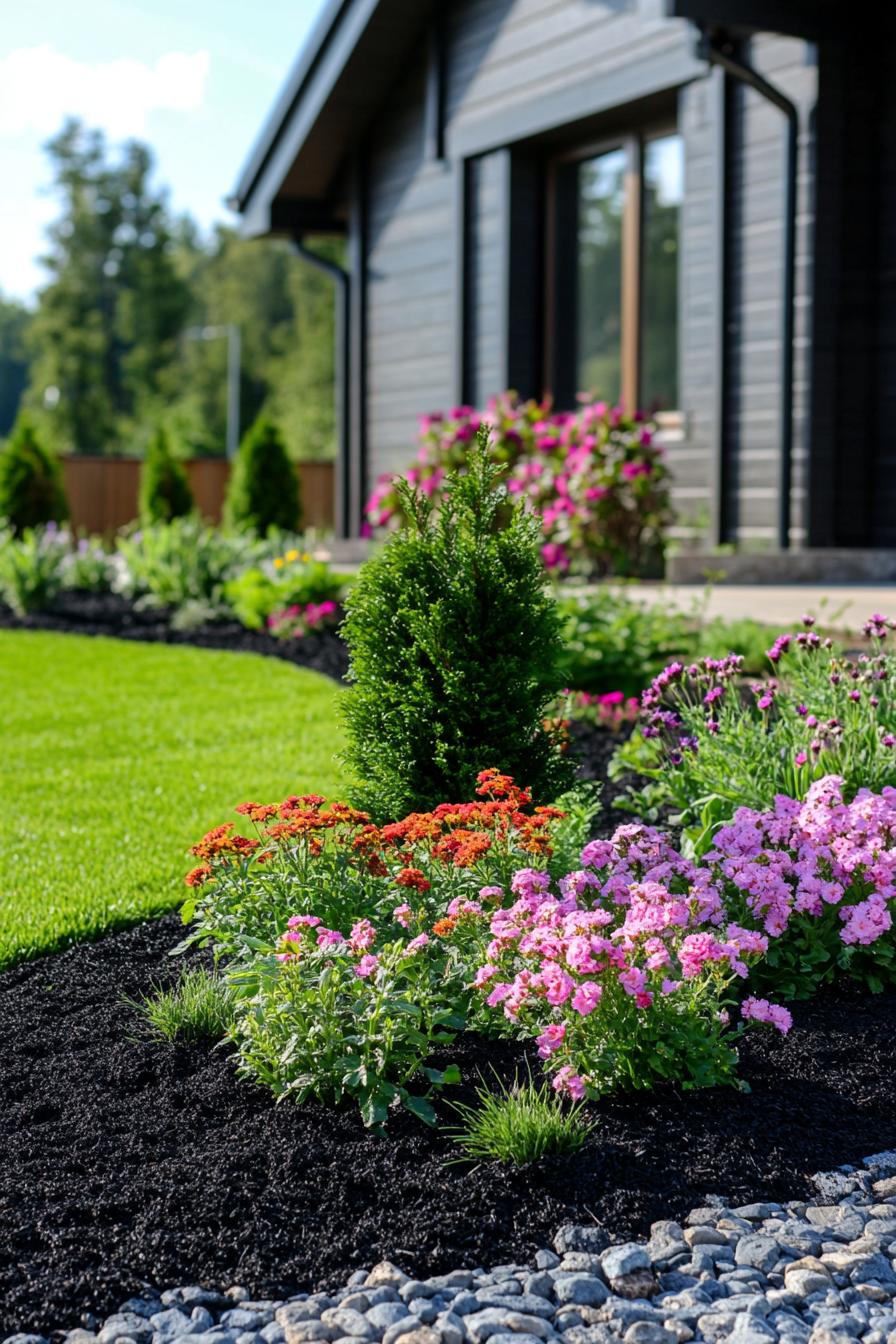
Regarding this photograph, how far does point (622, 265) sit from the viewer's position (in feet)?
36.4

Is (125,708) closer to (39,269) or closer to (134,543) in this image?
(134,543)

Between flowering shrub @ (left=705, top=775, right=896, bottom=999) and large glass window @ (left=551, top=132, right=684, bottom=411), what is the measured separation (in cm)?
690

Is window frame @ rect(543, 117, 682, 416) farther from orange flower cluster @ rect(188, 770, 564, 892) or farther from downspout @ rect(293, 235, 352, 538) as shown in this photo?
orange flower cluster @ rect(188, 770, 564, 892)

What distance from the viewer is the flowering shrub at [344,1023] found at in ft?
9.06

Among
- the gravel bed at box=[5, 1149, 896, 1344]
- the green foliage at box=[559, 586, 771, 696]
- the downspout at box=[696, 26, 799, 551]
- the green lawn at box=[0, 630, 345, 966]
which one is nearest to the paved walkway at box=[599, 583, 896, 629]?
the green foliage at box=[559, 586, 771, 696]

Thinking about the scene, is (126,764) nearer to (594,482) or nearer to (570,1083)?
(570,1083)

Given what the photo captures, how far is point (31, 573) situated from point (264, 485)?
5.44m

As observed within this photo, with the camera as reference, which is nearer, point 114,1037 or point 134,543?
point 114,1037

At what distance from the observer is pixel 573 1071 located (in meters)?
2.76

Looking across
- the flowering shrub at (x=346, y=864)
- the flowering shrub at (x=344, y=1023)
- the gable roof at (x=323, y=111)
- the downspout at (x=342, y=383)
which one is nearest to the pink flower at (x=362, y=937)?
the flowering shrub at (x=344, y=1023)

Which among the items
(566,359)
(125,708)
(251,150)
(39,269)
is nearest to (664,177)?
(566,359)

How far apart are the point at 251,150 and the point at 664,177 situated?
437 centimetres

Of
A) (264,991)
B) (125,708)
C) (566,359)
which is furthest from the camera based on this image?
(566,359)

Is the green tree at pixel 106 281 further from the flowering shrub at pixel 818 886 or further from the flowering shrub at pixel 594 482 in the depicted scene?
the flowering shrub at pixel 818 886
